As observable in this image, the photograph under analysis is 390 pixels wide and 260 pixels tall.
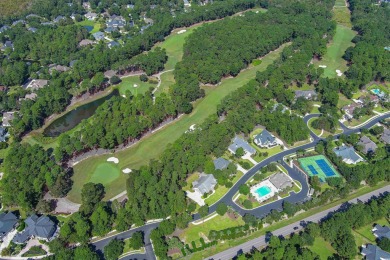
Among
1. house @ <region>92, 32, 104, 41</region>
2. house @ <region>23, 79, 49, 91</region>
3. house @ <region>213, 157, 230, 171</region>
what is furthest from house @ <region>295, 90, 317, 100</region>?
house @ <region>92, 32, 104, 41</region>

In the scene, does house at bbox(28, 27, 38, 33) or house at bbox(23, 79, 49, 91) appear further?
house at bbox(28, 27, 38, 33)

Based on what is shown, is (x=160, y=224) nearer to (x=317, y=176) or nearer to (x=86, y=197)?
(x=86, y=197)

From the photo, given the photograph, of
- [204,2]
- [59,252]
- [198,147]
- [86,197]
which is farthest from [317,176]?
[204,2]

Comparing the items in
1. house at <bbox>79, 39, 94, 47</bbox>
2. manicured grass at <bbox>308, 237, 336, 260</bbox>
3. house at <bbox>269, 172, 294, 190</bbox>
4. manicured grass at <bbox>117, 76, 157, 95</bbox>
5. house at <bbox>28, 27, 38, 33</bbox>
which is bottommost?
manicured grass at <bbox>308, 237, 336, 260</bbox>

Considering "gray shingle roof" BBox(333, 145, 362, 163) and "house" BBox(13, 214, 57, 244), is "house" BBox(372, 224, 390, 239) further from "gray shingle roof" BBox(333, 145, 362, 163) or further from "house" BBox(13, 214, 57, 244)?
"house" BBox(13, 214, 57, 244)

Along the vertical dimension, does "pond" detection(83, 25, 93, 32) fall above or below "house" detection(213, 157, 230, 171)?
above

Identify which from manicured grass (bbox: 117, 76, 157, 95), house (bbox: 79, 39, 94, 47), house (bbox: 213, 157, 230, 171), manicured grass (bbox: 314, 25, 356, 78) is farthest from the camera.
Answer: house (bbox: 79, 39, 94, 47)

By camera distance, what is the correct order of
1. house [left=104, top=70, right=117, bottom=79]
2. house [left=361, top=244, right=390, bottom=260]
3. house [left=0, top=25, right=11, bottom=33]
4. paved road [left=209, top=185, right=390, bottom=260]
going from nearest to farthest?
1. house [left=361, top=244, right=390, bottom=260]
2. paved road [left=209, top=185, right=390, bottom=260]
3. house [left=104, top=70, right=117, bottom=79]
4. house [left=0, top=25, right=11, bottom=33]
